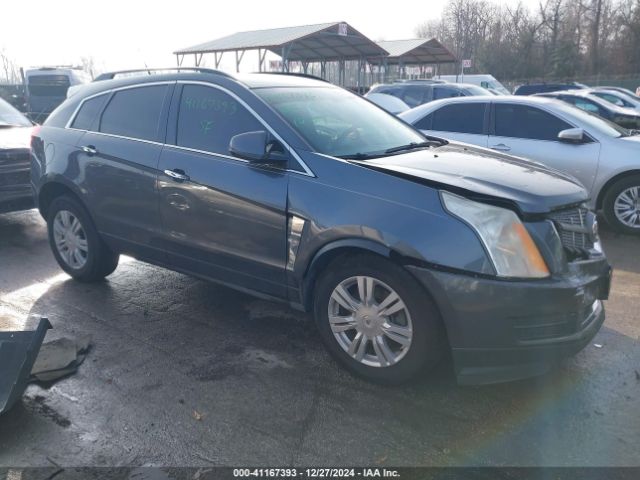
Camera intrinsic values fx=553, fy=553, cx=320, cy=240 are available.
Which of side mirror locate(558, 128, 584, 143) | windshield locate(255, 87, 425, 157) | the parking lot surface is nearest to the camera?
the parking lot surface

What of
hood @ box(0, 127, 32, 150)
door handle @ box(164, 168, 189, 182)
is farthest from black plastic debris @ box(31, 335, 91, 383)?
hood @ box(0, 127, 32, 150)

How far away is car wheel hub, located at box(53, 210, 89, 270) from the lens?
16.4 ft

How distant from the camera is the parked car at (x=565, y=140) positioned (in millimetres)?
6602

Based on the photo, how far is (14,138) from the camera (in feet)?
23.2

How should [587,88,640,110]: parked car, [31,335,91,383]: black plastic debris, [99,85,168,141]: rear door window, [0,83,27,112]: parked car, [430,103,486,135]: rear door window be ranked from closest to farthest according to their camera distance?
[31,335,91,383]: black plastic debris < [99,85,168,141]: rear door window < [430,103,486,135]: rear door window < [587,88,640,110]: parked car < [0,83,27,112]: parked car

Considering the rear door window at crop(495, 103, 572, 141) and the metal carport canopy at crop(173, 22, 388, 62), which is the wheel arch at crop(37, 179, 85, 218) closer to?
the rear door window at crop(495, 103, 572, 141)

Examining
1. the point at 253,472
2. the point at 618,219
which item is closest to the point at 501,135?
the point at 618,219

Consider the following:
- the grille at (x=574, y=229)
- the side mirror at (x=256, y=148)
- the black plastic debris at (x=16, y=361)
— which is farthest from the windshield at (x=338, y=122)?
the black plastic debris at (x=16, y=361)

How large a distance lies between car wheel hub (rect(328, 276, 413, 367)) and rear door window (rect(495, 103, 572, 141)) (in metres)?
4.84

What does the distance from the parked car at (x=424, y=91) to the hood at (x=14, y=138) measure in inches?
422

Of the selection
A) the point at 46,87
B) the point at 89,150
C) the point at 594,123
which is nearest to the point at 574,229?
the point at 89,150

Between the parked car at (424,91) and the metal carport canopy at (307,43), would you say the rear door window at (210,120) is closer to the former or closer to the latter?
the parked car at (424,91)

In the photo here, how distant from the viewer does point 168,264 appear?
4.32 metres

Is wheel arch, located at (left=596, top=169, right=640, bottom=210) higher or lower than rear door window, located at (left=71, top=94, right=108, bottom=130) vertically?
lower
